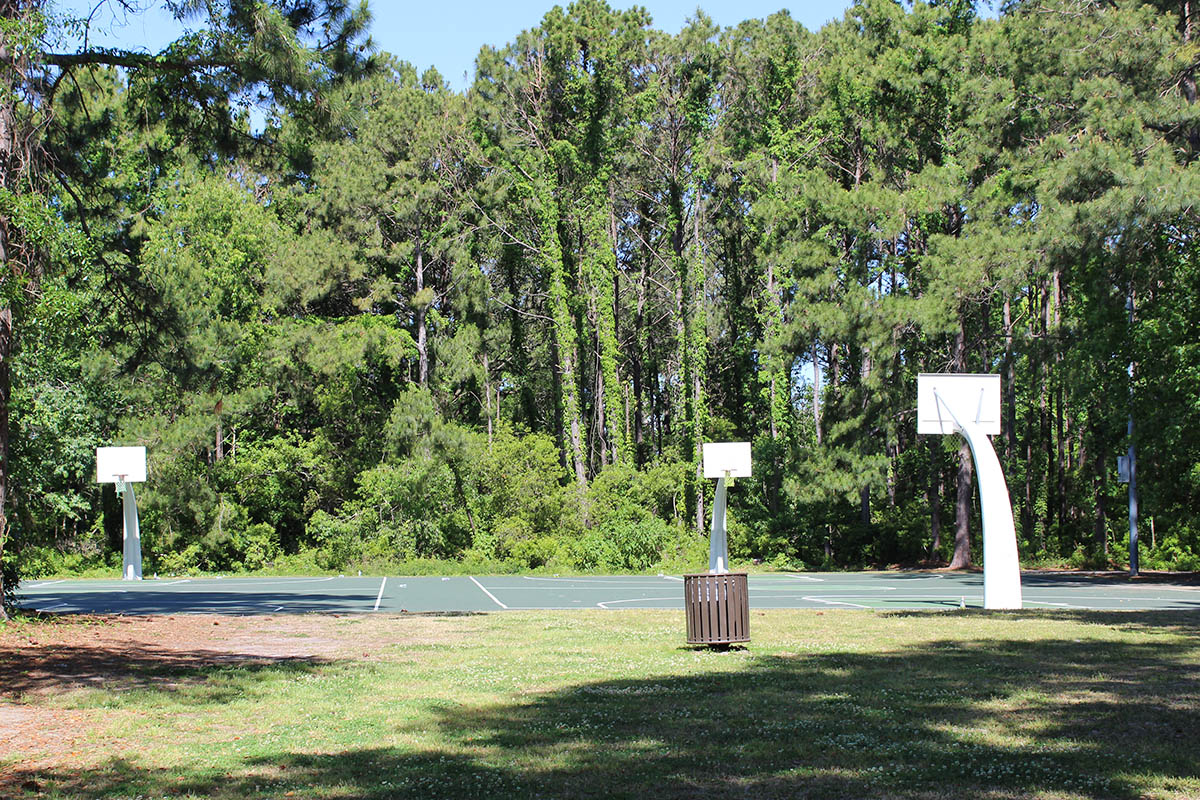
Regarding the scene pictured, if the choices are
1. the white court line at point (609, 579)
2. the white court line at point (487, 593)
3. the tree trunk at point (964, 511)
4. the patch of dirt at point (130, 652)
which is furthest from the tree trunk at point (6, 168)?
the tree trunk at point (964, 511)

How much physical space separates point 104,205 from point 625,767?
14.2 m

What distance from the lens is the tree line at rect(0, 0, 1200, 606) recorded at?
2662cm

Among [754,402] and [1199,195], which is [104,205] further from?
[754,402]

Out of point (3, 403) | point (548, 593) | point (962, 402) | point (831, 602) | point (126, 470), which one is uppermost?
point (3, 403)

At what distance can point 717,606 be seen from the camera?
11.2 metres

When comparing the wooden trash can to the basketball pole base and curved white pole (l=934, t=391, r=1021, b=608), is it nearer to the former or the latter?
curved white pole (l=934, t=391, r=1021, b=608)

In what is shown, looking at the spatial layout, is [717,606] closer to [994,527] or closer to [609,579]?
[994,527]

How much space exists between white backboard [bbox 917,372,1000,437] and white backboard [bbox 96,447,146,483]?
21.1 metres

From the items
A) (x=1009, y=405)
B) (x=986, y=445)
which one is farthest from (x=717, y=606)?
(x=1009, y=405)

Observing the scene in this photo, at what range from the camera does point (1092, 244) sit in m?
24.6

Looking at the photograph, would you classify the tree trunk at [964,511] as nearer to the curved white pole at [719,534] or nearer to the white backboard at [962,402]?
the curved white pole at [719,534]

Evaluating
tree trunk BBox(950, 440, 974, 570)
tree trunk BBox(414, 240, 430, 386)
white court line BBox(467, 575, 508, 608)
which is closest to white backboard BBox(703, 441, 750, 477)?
white court line BBox(467, 575, 508, 608)

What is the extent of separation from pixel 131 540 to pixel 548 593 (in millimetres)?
13050

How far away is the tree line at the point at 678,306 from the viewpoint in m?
26.6
